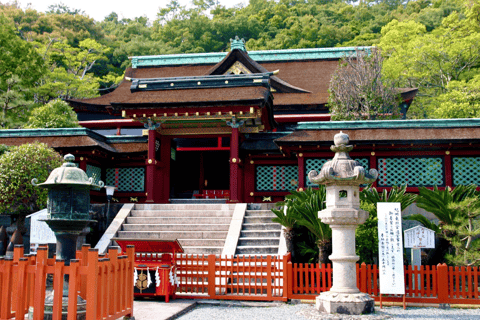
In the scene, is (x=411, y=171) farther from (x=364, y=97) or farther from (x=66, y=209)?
(x=66, y=209)

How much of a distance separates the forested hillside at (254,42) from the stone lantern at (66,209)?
757 inches

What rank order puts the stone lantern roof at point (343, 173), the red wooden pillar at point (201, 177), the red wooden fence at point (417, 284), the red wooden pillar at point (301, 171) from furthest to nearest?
1. the red wooden pillar at point (201, 177)
2. the red wooden pillar at point (301, 171)
3. the red wooden fence at point (417, 284)
4. the stone lantern roof at point (343, 173)

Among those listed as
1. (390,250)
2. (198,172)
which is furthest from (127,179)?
(390,250)

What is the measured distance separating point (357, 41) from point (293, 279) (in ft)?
130

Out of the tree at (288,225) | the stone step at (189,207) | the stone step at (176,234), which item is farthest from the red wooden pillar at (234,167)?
the tree at (288,225)

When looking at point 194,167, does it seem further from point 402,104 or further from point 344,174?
point 344,174

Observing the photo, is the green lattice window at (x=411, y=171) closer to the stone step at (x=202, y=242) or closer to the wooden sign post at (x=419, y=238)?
the wooden sign post at (x=419, y=238)

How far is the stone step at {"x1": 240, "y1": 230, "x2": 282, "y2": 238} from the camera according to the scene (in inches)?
535

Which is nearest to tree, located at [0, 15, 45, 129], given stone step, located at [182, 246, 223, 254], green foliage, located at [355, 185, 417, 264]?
stone step, located at [182, 246, 223, 254]

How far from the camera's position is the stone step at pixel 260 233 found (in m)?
13.6

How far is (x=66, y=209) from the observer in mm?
7992

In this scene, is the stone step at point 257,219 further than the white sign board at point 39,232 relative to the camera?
Yes

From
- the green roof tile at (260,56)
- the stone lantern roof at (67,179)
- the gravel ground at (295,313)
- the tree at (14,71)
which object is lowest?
the gravel ground at (295,313)

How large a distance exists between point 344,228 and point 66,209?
5377 mm
